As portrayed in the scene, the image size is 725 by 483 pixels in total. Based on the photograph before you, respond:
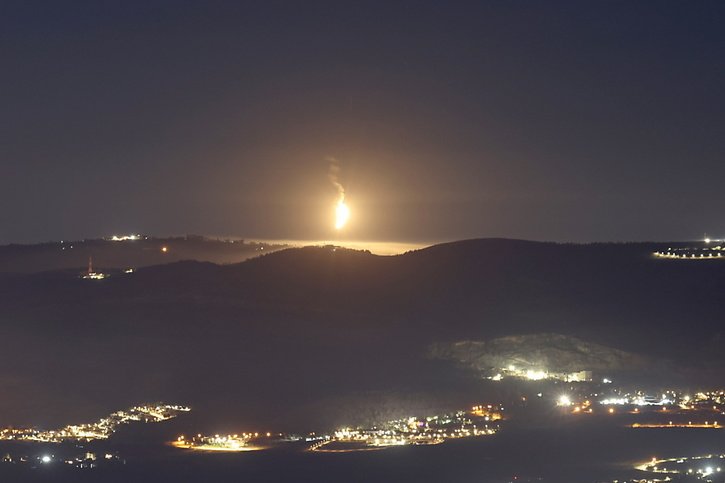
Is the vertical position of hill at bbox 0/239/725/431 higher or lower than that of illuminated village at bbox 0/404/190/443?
higher

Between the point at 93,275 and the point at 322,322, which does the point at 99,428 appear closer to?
the point at 322,322

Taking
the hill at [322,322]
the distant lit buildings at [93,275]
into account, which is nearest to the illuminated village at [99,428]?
the hill at [322,322]

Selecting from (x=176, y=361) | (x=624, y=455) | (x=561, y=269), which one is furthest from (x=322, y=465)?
(x=561, y=269)

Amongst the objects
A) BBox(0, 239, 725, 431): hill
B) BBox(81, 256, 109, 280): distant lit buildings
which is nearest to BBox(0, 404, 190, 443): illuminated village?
BBox(0, 239, 725, 431): hill

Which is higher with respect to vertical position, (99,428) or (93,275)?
(93,275)

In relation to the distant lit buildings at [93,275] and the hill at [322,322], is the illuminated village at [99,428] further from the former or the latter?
the distant lit buildings at [93,275]

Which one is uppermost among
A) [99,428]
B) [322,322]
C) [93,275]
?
[93,275]

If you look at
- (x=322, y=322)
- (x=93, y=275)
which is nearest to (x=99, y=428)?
(x=322, y=322)

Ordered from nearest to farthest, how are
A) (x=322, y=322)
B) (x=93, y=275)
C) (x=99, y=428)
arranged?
(x=99, y=428) < (x=322, y=322) < (x=93, y=275)

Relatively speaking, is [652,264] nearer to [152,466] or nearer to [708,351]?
[708,351]

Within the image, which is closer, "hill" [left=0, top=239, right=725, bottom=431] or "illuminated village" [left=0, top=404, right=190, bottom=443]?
"illuminated village" [left=0, top=404, right=190, bottom=443]

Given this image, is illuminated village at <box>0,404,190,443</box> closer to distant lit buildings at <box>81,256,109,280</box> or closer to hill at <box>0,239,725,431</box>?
hill at <box>0,239,725,431</box>

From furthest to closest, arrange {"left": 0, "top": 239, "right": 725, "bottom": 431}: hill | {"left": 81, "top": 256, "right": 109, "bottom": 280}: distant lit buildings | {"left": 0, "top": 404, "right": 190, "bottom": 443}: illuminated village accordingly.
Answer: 1. {"left": 81, "top": 256, "right": 109, "bottom": 280}: distant lit buildings
2. {"left": 0, "top": 239, "right": 725, "bottom": 431}: hill
3. {"left": 0, "top": 404, "right": 190, "bottom": 443}: illuminated village
